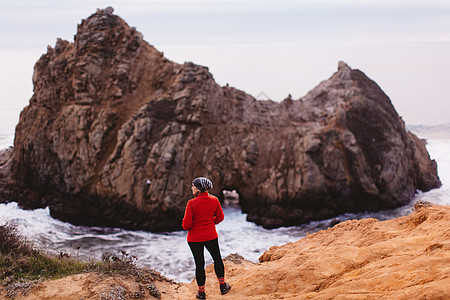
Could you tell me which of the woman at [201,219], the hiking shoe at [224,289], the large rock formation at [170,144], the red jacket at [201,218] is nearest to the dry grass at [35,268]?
the hiking shoe at [224,289]

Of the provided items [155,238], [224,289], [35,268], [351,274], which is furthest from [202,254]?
[155,238]

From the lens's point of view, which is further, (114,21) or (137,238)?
(114,21)

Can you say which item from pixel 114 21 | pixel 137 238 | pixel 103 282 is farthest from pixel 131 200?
pixel 103 282

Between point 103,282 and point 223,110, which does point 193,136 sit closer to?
point 223,110

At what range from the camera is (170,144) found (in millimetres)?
16578

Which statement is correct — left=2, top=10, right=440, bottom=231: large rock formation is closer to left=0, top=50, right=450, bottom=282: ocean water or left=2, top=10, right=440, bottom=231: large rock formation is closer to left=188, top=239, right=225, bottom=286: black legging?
left=0, top=50, right=450, bottom=282: ocean water

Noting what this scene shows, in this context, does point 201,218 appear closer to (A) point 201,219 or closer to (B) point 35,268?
(A) point 201,219

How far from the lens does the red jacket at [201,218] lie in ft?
16.6

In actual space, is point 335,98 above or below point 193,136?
above

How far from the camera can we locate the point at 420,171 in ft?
67.8

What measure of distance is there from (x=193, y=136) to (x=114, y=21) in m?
7.13

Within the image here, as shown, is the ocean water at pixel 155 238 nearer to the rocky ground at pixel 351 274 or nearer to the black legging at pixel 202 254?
the rocky ground at pixel 351 274

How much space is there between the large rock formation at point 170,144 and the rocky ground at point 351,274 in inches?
396

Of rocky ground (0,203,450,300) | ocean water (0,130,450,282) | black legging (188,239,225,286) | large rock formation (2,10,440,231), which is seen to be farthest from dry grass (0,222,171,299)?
large rock formation (2,10,440,231)
